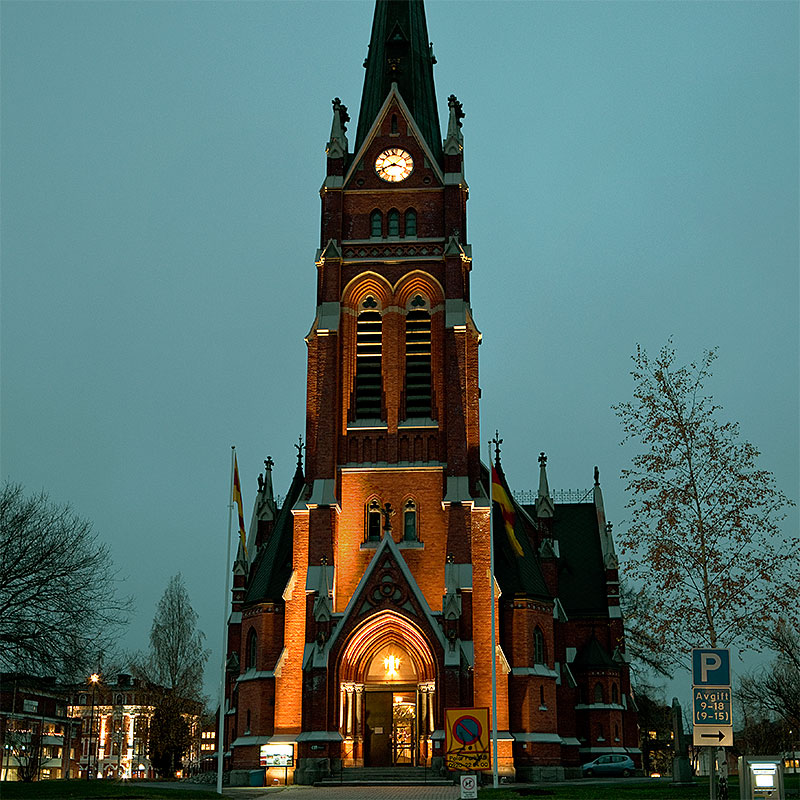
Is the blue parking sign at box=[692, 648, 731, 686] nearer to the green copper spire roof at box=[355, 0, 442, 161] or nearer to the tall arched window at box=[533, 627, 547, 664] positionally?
the tall arched window at box=[533, 627, 547, 664]

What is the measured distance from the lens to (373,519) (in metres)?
50.2

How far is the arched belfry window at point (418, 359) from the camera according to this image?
169ft

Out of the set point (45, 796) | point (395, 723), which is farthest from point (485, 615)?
point (45, 796)

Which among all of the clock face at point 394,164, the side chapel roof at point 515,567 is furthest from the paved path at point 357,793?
the clock face at point 394,164

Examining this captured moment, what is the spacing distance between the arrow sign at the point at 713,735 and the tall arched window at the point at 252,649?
111 ft

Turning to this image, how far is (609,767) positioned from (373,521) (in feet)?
58.5

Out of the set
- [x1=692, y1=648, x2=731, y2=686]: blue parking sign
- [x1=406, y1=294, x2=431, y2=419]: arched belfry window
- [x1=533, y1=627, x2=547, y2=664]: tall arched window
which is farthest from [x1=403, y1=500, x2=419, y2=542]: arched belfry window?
[x1=692, y1=648, x2=731, y2=686]: blue parking sign

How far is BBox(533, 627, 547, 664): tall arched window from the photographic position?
5009cm

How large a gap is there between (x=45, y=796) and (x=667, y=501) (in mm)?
17400

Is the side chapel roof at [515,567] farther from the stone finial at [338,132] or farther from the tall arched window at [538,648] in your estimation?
the stone finial at [338,132]

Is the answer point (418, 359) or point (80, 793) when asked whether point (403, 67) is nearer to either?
point (418, 359)

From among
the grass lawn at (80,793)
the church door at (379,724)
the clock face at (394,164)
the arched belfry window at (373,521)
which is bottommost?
the grass lawn at (80,793)

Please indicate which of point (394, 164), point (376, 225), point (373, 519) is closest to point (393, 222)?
point (376, 225)

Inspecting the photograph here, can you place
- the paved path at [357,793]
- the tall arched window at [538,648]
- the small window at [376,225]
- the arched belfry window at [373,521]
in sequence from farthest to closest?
the small window at [376,225]
the tall arched window at [538,648]
the arched belfry window at [373,521]
the paved path at [357,793]
